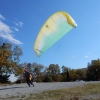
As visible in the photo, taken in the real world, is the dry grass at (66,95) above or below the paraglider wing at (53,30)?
below

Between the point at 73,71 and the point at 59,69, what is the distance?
10.5 m

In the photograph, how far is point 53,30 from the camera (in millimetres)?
14484

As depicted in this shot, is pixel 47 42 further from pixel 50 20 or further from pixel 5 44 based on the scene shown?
pixel 5 44

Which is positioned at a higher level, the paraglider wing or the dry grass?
the paraglider wing

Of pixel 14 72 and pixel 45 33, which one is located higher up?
pixel 14 72

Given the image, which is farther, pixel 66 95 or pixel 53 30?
pixel 53 30

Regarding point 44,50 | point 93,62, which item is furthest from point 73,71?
point 44,50

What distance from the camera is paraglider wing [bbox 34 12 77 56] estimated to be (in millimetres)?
14055

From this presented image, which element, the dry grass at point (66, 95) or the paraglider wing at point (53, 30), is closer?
the dry grass at point (66, 95)

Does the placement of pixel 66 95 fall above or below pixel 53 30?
below

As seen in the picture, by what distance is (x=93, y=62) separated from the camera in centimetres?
8775

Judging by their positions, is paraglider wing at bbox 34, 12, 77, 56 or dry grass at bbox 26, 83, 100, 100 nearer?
dry grass at bbox 26, 83, 100, 100

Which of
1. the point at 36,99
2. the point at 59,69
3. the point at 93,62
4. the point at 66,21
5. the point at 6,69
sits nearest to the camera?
the point at 36,99

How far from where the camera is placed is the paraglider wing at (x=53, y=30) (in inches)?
553
